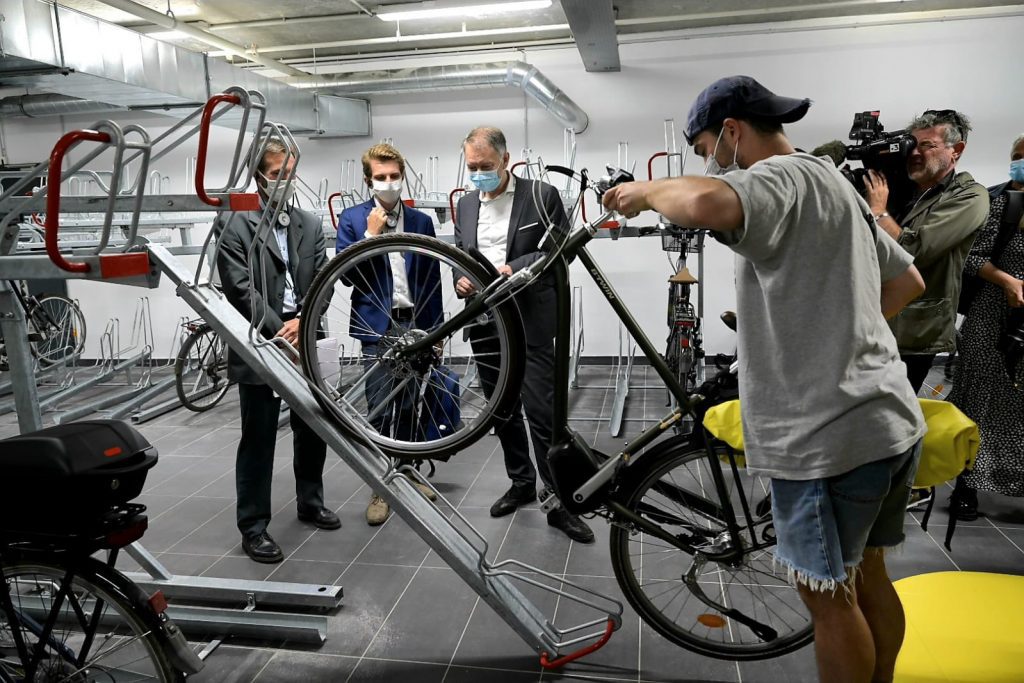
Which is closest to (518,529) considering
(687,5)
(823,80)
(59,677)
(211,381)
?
(59,677)

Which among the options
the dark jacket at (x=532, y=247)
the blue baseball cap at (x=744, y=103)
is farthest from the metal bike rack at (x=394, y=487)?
the blue baseball cap at (x=744, y=103)

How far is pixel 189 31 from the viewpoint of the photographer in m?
5.46

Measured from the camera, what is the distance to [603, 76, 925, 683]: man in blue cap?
129cm

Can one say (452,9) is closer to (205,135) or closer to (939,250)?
(939,250)

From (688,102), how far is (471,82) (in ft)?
6.68

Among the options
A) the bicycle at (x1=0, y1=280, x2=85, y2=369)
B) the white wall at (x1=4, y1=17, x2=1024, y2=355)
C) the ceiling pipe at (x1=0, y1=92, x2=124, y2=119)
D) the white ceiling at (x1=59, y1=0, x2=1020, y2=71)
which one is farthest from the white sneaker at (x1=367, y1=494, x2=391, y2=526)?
the ceiling pipe at (x1=0, y1=92, x2=124, y2=119)

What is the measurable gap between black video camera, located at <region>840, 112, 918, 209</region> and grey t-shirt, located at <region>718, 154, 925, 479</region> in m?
1.46

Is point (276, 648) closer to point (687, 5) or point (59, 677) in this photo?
Result: point (59, 677)

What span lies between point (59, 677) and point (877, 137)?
327cm

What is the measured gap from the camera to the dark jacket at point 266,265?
265 centimetres

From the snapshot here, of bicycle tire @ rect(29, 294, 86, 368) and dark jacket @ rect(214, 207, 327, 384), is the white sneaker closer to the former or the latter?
dark jacket @ rect(214, 207, 327, 384)

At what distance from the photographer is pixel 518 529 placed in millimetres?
3098

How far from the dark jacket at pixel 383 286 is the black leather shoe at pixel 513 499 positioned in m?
0.98

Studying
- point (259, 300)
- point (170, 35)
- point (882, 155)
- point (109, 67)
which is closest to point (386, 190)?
point (259, 300)
